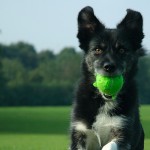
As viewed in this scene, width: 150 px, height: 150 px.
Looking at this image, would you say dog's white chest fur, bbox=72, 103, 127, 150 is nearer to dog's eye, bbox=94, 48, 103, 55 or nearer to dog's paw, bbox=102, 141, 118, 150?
dog's paw, bbox=102, 141, 118, 150

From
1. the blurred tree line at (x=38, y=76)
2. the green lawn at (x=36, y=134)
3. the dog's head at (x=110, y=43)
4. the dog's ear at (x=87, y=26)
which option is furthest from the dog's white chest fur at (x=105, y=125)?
the blurred tree line at (x=38, y=76)

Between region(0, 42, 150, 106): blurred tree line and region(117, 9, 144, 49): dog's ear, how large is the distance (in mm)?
58316

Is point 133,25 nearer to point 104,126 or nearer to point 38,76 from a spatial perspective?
point 104,126

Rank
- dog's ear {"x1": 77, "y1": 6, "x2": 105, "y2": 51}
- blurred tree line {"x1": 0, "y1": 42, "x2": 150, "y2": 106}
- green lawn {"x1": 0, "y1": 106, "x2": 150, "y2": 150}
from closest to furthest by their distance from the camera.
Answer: dog's ear {"x1": 77, "y1": 6, "x2": 105, "y2": 51} → green lawn {"x1": 0, "y1": 106, "x2": 150, "y2": 150} → blurred tree line {"x1": 0, "y1": 42, "x2": 150, "y2": 106}

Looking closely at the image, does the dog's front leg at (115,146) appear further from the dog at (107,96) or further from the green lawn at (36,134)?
the green lawn at (36,134)

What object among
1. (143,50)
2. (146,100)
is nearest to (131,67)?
(143,50)

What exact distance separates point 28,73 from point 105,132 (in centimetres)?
11531

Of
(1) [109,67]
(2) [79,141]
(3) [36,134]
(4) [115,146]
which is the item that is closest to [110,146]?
(4) [115,146]

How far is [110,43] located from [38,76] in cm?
11616

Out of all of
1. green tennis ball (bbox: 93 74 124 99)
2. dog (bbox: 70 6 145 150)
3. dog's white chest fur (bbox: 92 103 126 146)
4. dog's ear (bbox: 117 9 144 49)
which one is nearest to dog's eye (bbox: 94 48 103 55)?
dog (bbox: 70 6 145 150)

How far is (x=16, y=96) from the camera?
100125 millimetres

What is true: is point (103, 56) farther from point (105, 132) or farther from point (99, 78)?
point (105, 132)

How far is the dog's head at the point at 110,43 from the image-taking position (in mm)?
9047

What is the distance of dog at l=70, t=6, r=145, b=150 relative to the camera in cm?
917
